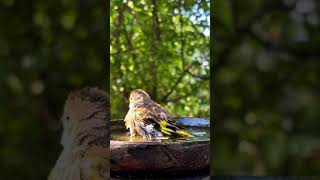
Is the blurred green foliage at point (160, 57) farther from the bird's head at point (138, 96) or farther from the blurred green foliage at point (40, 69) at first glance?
the blurred green foliage at point (40, 69)

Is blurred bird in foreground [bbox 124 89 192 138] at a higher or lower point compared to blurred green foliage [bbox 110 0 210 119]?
lower

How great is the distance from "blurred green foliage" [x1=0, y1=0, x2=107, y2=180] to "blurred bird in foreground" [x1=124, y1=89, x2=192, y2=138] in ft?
0.95

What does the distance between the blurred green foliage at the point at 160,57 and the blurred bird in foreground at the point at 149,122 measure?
220 mm

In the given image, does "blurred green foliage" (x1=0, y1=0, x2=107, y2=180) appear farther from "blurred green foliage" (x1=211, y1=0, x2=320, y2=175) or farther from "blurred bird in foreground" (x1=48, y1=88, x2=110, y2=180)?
"blurred green foliage" (x1=211, y1=0, x2=320, y2=175)

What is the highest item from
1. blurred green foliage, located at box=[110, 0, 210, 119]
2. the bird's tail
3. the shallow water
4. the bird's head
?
blurred green foliage, located at box=[110, 0, 210, 119]

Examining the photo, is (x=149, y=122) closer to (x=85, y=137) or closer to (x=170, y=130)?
(x=170, y=130)

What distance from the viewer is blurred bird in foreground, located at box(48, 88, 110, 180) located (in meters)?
1.30

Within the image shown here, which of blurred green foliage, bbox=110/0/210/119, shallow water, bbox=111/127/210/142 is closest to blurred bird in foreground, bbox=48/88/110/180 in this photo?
shallow water, bbox=111/127/210/142

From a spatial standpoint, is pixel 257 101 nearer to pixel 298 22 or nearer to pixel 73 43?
pixel 298 22

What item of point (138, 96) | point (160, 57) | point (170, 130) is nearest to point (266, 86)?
point (170, 130)

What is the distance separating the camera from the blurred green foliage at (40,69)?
1306mm

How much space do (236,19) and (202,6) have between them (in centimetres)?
36

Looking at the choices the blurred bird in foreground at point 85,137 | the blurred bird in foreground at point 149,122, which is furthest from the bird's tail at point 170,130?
the blurred bird in foreground at point 85,137

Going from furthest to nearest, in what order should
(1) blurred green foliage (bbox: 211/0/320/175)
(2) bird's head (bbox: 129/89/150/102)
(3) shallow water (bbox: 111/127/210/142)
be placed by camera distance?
(2) bird's head (bbox: 129/89/150/102)
(3) shallow water (bbox: 111/127/210/142)
(1) blurred green foliage (bbox: 211/0/320/175)
